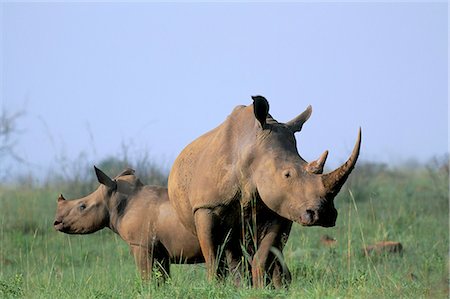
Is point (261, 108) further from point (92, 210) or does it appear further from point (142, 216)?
point (92, 210)

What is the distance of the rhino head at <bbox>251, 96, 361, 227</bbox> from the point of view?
6988 mm

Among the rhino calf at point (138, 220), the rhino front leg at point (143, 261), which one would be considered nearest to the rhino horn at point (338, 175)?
the rhino calf at point (138, 220)

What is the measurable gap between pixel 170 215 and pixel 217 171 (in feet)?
4.03

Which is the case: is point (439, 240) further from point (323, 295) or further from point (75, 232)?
point (323, 295)

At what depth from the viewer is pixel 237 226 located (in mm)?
7715

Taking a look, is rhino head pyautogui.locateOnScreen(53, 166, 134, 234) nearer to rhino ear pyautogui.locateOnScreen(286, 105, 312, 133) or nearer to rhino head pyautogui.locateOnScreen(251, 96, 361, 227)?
rhino ear pyautogui.locateOnScreen(286, 105, 312, 133)

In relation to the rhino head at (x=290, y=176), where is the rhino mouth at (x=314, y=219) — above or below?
below

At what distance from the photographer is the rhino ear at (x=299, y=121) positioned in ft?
26.2

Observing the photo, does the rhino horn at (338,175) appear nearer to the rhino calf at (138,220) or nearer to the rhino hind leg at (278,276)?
the rhino hind leg at (278,276)

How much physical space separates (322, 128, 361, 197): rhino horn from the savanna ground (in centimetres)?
74

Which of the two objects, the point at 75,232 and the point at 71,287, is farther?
the point at 75,232

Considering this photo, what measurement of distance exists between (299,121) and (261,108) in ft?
2.15

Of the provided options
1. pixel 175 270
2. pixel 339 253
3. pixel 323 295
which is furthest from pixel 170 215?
pixel 339 253

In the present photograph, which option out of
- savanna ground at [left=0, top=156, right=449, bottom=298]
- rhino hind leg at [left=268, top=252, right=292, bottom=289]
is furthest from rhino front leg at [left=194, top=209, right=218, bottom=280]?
rhino hind leg at [left=268, top=252, right=292, bottom=289]
